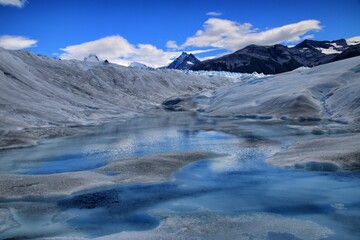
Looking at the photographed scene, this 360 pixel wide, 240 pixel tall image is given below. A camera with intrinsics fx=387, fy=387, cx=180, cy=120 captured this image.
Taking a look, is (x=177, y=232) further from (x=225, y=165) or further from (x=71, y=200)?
(x=225, y=165)

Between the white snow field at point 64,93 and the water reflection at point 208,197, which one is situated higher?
the white snow field at point 64,93

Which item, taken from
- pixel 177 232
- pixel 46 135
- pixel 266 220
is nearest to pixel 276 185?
pixel 266 220

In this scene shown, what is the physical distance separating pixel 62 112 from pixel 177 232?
133ft

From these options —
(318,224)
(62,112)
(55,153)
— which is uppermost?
(62,112)

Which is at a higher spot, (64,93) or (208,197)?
(64,93)

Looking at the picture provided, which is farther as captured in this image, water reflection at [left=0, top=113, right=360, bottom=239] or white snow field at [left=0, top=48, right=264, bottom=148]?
white snow field at [left=0, top=48, right=264, bottom=148]

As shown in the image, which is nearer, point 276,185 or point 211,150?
point 276,185

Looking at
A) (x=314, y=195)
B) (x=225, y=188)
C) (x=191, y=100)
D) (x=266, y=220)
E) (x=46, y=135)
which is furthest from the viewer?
(x=191, y=100)

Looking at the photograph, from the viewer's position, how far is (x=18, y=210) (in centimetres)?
1298

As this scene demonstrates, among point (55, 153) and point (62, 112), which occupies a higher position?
point (62, 112)

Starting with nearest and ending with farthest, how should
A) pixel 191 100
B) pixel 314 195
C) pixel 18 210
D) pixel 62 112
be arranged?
1. pixel 18 210
2. pixel 314 195
3. pixel 62 112
4. pixel 191 100

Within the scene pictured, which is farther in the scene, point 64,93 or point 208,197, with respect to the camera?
point 64,93

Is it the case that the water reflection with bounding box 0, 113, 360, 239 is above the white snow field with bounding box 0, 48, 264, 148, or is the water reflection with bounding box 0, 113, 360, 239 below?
below

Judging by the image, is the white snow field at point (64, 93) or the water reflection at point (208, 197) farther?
the white snow field at point (64, 93)
